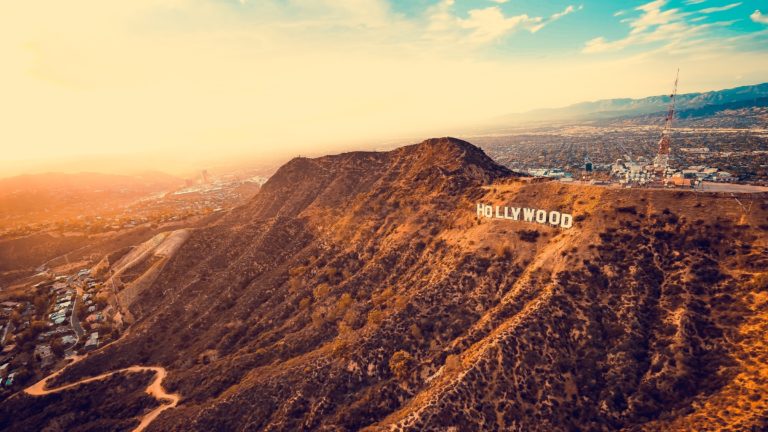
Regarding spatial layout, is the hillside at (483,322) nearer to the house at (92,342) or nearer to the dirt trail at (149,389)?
the dirt trail at (149,389)

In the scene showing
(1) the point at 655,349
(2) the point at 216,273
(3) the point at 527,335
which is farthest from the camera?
(2) the point at 216,273

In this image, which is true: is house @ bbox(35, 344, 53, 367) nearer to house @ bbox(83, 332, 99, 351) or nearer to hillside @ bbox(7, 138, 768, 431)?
house @ bbox(83, 332, 99, 351)

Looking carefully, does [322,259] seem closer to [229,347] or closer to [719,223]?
[229,347]

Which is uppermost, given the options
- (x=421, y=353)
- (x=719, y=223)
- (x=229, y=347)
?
(x=719, y=223)

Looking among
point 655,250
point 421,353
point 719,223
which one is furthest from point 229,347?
point 719,223

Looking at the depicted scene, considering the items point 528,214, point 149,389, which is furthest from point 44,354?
point 528,214

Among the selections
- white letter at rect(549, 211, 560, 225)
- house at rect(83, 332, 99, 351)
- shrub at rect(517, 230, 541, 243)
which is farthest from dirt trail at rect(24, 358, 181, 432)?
white letter at rect(549, 211, 560, 225)
